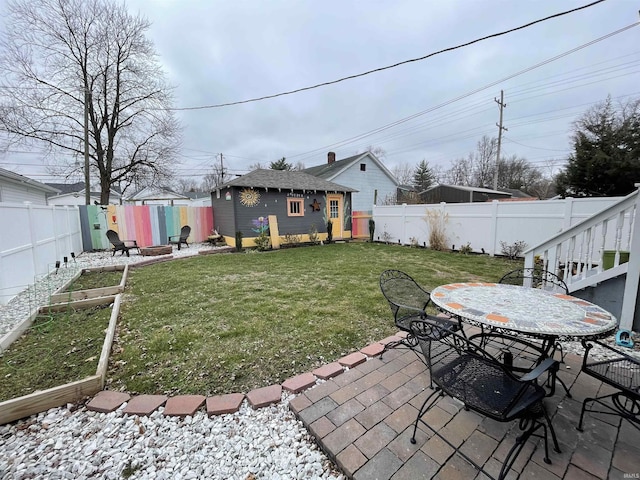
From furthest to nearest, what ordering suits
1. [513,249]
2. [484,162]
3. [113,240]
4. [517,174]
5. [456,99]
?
[517,174], [484,162], [456,99], [113,240], [513,249]

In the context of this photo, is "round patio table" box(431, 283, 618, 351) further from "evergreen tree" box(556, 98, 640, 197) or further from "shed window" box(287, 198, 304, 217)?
"evergreen tree" box(556, 98, 640, 197)

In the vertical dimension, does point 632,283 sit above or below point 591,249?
below

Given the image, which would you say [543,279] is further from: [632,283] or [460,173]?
[460,173]

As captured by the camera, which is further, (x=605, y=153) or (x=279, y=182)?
(x=605, y=153)

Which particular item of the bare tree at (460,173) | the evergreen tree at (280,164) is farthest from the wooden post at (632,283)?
the bare tree at (460,173)

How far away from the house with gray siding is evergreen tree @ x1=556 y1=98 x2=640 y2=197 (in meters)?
11.8

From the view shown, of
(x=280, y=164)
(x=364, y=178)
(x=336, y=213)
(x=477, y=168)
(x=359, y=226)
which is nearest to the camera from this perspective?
(x=336, y=213)

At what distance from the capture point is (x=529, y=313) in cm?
183

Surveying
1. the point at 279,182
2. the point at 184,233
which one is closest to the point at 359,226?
the point at 279,182

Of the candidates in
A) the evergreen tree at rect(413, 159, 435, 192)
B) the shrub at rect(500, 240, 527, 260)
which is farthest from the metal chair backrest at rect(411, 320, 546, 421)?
the evergreen tree at rect(413, 159, 435, 192)

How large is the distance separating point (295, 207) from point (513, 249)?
315 inches

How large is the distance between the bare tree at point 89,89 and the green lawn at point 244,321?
10.5 metres

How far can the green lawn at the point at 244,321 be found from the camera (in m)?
2.41

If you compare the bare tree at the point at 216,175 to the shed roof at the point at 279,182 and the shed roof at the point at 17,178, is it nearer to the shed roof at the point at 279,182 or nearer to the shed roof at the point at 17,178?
the shed roof at the point at 17,178
